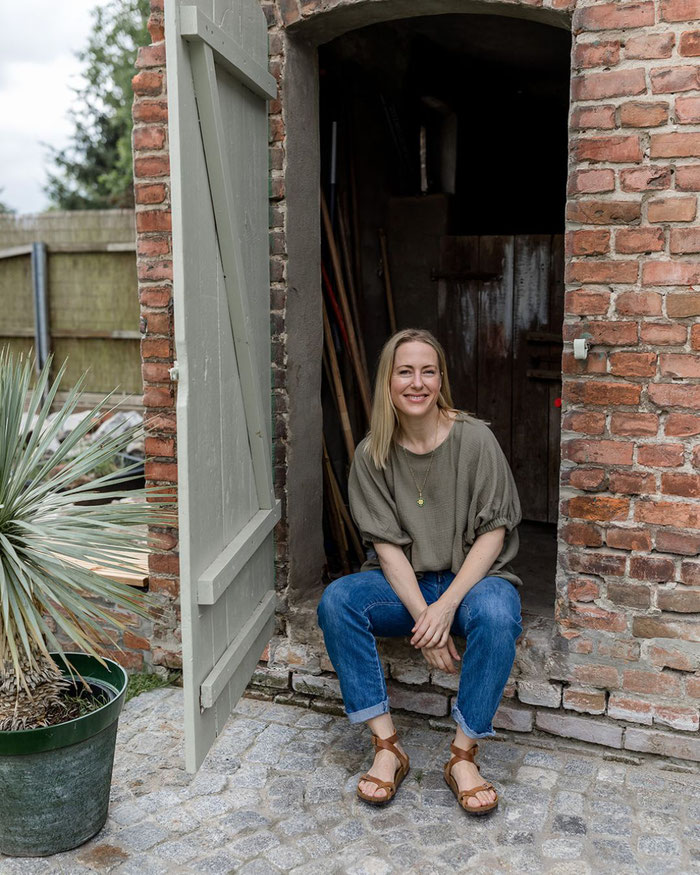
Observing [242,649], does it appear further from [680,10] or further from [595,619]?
[680,10]

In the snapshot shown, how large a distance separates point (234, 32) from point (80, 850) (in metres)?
2.41

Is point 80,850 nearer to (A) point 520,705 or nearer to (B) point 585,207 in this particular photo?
(A) point 520,705

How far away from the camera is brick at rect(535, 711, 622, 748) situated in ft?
9.55

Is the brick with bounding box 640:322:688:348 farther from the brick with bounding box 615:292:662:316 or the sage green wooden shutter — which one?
the sage green wooden shutter

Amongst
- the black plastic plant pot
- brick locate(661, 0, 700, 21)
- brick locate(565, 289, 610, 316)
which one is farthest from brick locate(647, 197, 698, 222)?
the black plastic plant pot

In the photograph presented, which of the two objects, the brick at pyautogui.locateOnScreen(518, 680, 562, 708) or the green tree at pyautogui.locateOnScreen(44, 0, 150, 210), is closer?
the brick at pyautogui.locateOnScreen(518, 680, 562, 708)

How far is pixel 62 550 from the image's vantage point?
247 centimetres

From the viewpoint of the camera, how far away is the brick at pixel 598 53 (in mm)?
2633

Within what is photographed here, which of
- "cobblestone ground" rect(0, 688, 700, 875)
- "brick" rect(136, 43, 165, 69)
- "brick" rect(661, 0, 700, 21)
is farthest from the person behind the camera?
"brick" rect(136, 43, 165, 69)

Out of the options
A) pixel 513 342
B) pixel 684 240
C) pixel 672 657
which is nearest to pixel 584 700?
pixel 672 657

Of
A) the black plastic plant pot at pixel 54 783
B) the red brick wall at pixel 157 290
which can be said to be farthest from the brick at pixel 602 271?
the black plastic plant pot at pixel 54 783

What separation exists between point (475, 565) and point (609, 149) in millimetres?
1340

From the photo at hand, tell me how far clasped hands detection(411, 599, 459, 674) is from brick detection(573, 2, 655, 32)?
181 centimetres

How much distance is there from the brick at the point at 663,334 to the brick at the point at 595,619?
877 mm
